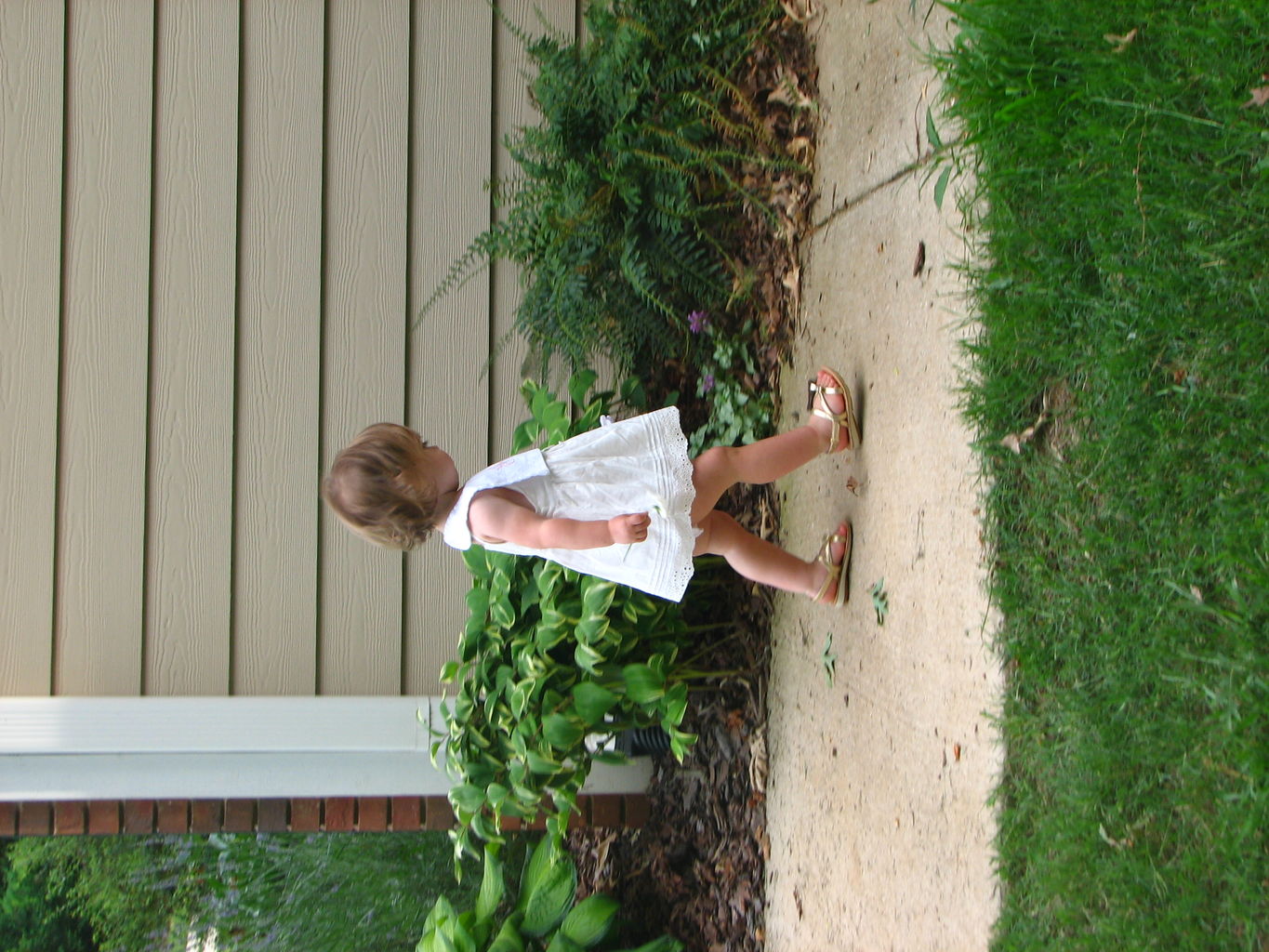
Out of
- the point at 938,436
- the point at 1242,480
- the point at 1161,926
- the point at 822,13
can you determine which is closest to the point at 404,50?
the point at 822,13

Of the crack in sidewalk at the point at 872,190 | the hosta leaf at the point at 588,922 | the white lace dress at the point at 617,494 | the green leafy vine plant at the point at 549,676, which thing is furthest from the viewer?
the hosta leaf at the point at 588,922

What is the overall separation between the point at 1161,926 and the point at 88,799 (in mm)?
3616

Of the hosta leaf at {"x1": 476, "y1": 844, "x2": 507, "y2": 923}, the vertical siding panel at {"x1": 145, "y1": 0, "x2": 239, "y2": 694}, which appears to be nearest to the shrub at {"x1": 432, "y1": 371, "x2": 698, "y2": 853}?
the hosta leaf at {"x1": 476, "y1": 844, "x2": 507, "y2": 923}

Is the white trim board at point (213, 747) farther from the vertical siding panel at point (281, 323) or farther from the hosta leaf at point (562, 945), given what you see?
the hosta leaf at point (562, 945)

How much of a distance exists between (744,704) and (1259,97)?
8.11ft

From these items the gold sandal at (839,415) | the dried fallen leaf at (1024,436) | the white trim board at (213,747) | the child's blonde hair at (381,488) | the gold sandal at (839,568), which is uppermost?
the gold sandal at (839,415)

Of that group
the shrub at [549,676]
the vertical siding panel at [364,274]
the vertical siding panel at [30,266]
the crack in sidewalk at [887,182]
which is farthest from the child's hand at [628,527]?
the vertical siding panel at [30,266]

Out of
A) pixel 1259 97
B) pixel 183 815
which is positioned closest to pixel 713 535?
pixel 1259 97

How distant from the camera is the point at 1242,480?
61.6 inches

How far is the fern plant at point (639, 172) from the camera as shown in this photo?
3.22m

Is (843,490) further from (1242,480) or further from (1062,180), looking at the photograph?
(1242,480)

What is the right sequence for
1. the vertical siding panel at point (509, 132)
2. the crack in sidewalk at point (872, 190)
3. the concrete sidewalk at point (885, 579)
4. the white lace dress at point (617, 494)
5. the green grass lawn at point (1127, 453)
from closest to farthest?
the green grass lawn at point (1127, 453) → the concrete sidewalk at point (885, 579) → the crack in sidewalk at point (872, 190) → the white lace dress at point (617, 494) → the vertical siding panel at point (509, 132)

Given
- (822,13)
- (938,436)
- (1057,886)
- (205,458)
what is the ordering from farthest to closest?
(205,458)
(822,13)
(938,436)
(1057,886)

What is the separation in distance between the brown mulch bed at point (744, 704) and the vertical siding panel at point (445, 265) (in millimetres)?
810
